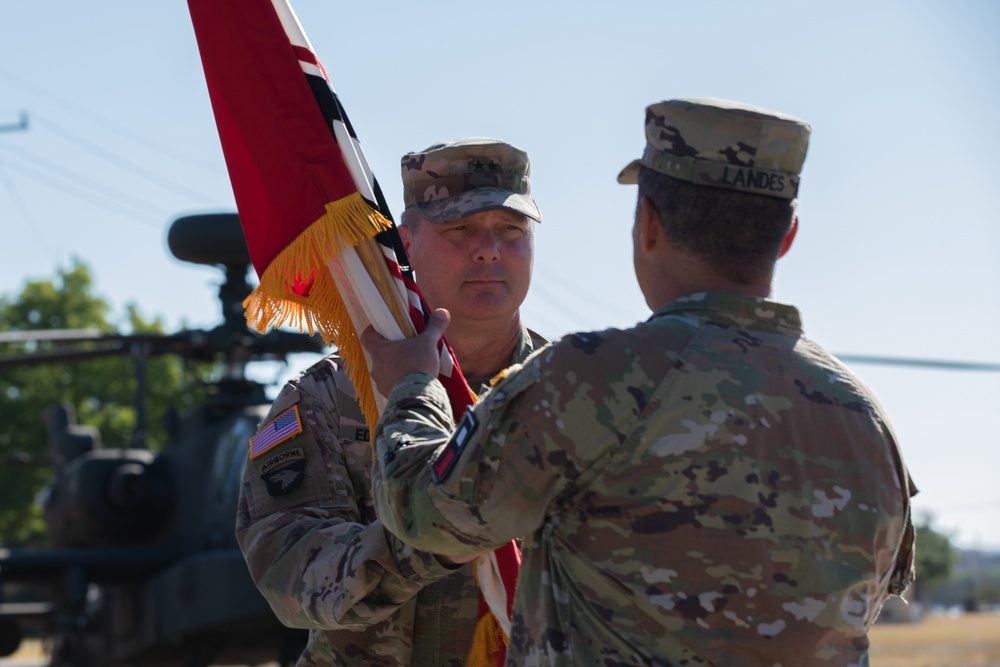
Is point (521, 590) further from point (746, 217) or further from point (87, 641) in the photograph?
point (87, 641)

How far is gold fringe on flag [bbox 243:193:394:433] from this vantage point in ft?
9.50

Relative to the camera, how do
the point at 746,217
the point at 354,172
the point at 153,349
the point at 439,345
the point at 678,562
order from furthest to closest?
the point at 153,349
the point at 354,172
the point at 439,345
the point at 746,217
the point at 678,562

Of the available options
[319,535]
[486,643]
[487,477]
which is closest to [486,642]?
[486,643]

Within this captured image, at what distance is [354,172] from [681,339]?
1157 mm

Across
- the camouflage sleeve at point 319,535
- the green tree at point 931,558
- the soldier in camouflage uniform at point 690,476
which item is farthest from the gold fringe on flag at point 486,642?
the green tree at point 931,558

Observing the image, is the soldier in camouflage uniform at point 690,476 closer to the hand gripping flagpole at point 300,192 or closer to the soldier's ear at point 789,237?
the soldier's ear at point 789,237

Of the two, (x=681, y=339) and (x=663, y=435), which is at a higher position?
(x=681, y=339)

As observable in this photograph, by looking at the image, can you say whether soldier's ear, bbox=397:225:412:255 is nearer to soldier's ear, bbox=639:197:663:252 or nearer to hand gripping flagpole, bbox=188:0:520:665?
hand gripping flagpole, bbox=188:0:520:665

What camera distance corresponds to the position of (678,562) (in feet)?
6.54

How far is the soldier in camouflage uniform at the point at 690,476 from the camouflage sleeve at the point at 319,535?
1.46 ft

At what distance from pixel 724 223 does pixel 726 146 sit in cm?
13

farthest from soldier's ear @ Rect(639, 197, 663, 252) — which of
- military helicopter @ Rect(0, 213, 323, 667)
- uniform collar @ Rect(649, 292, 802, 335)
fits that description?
military helicopter @ Rect(0, 213, 323, 667)

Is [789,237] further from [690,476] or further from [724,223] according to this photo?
[690,476]

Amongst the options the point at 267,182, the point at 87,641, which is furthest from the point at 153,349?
the point at 267,182
